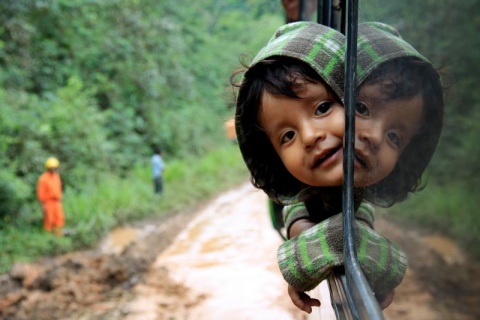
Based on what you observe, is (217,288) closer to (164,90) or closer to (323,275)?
(323,275)

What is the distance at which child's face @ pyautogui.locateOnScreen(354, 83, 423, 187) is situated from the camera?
37.7 inches

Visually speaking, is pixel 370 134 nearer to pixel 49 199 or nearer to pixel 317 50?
pixel 317 50

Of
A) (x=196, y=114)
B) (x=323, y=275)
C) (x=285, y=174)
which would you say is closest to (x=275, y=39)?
(x=285, y=174)

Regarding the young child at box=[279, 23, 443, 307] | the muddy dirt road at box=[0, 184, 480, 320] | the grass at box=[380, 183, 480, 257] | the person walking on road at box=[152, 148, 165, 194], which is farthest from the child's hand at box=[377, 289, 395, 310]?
the person walking on road at box=[152, 148, 165, 194]

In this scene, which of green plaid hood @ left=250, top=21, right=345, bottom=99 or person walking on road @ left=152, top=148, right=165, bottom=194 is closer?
green plaid hood @ left=250, top=21, right=345, bottom=99

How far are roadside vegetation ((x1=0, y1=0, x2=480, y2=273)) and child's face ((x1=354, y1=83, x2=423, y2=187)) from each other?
8 cm

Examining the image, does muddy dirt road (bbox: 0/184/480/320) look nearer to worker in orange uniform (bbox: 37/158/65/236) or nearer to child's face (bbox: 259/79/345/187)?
worker in orange uniform (bbox: 37/158/65/236)

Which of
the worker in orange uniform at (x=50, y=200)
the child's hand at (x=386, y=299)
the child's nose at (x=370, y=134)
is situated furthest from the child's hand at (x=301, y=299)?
the worker in orange uniform at (x=50, y=200)

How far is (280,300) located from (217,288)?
95 cm

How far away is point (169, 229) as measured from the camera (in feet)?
28.1

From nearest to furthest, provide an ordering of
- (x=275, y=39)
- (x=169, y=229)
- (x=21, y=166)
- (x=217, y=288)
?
(x=275, y=39) → (x=217, y=288) → (x=21, y=166) → (x=169, y=229)

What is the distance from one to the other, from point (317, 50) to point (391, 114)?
0.68 ft

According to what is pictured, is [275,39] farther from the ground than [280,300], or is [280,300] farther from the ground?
[280,300]

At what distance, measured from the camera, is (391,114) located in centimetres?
96
